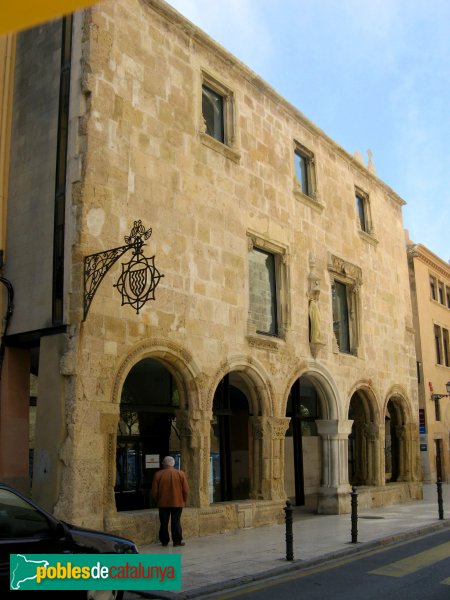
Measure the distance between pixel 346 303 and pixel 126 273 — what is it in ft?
31.8

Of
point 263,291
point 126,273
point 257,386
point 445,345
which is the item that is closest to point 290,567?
point 126,273

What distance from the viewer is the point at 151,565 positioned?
7.27 meters

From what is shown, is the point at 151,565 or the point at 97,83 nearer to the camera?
the point at 151,565

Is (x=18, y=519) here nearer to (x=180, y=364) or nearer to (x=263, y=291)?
(x=180, y=364)

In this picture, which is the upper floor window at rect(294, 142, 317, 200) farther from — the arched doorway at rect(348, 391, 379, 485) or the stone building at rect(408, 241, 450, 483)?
the stone building at rect(408, 241, 450, 483)

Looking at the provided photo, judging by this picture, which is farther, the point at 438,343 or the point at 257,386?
the point at 438,343

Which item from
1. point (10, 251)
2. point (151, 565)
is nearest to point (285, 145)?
point (10, 251)

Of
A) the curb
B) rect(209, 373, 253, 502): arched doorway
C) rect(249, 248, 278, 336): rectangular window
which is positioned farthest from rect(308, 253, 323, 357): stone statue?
the curb

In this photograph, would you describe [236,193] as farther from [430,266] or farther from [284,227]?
[430,266]

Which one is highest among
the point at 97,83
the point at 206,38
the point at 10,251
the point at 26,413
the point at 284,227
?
the point at 206,38

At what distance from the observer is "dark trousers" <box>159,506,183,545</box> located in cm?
1093

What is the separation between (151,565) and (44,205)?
681cm

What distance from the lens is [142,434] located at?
47.3 ft

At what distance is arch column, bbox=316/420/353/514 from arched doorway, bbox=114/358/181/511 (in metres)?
4.33
